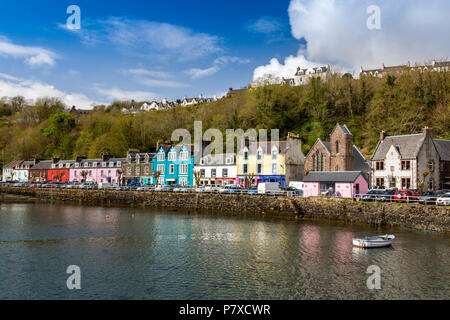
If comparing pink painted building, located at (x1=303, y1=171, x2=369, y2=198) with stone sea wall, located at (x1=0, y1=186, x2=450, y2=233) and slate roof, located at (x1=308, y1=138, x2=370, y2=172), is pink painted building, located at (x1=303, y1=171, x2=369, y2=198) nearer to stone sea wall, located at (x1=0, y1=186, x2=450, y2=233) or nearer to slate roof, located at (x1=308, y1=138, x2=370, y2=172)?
stone sea wall, located at (x1=0, y1=186, x2=450, y2=233)

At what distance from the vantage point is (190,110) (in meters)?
106

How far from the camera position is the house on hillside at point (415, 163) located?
4434 centimetres

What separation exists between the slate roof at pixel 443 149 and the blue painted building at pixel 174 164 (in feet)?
130

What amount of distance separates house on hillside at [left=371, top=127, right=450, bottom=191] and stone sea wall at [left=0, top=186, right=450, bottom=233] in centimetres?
1402

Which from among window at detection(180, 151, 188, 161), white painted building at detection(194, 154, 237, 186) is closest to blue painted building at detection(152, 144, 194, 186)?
window at detection(180, 151, 188, 161)

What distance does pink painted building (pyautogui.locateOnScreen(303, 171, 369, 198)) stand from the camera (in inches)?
1564

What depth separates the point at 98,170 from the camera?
82.4 meters

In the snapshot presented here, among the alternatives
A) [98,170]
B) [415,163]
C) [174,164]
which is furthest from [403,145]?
[98,170]

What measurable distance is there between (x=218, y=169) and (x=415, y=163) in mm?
31128

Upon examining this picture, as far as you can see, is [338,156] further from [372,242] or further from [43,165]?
[43,165]

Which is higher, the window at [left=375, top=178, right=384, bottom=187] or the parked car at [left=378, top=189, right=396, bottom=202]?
the window at [left=375, top=178, right=384, bottom=187]

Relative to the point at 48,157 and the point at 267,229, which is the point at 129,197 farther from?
the point at 48,157
